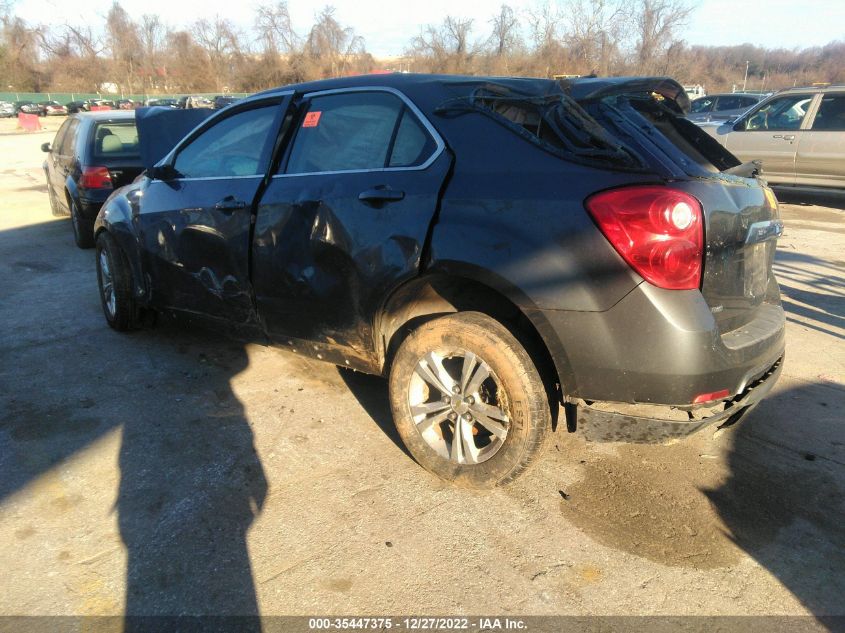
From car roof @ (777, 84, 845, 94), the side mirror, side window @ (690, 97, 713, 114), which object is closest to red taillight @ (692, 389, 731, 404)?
the side mirror

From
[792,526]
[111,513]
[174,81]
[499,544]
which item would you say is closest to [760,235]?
[792,526]

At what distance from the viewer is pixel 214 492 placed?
3.05m

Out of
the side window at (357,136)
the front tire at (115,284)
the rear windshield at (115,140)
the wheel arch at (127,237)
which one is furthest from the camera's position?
the rear windshield at (115,140)

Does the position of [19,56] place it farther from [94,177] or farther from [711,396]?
[711,396]

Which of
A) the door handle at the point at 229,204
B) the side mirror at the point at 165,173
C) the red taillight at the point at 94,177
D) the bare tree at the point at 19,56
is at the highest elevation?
the bare tree at the point at 19,56

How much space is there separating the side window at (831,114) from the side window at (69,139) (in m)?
11.3

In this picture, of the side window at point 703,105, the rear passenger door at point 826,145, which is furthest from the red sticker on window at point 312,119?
the side window at point 703,105

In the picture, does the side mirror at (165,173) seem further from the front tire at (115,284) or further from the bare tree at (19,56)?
the bare tree at (19,56)

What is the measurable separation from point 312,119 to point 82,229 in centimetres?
585

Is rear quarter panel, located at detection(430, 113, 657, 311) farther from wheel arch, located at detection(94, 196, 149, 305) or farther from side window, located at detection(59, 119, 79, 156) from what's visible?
side window, located at detection(59, 119, 79, 156)

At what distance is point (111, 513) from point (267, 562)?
2.73 ft

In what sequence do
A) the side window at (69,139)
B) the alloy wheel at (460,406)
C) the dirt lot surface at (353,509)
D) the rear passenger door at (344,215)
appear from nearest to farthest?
the dirt lot surface at (353,509), the alloy wheel at (460,406), the rear passenger door at (344,215), the side window at (69,139)

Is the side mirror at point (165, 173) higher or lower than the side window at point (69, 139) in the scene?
lower

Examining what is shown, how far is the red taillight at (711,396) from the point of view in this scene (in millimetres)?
2562
